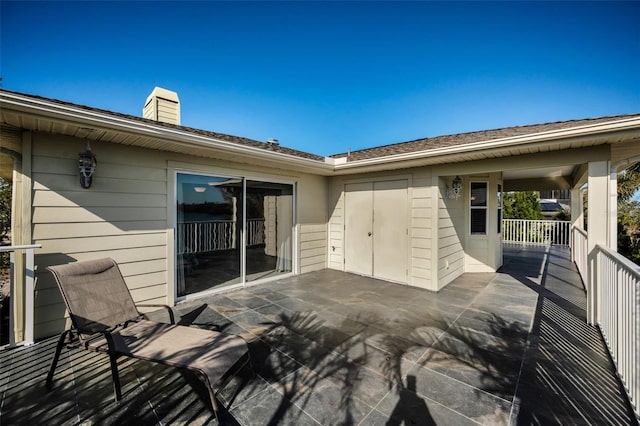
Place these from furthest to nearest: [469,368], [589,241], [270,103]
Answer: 1. [270,103]
2. [589,241]
3. [469,368]

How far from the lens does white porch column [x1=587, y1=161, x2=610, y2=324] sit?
135 inches

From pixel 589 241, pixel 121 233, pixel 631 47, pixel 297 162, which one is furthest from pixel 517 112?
pixel 121 233

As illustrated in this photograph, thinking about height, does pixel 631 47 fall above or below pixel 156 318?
above

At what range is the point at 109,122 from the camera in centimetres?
300

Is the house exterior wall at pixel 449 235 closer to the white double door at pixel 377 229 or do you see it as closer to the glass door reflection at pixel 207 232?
the white double door at pixel 377 229

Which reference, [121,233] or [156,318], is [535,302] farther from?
[121,233]

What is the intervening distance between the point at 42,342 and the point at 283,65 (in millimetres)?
8717

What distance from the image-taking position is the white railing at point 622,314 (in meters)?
1.99

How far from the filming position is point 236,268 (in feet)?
17.4

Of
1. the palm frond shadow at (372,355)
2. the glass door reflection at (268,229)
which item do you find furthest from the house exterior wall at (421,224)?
the glass door reflection at (268,229)

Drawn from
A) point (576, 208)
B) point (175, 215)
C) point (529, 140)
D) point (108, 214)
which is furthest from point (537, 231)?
point (108, 214)

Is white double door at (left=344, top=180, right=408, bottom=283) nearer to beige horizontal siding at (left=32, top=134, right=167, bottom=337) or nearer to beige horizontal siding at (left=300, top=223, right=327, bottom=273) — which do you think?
beige horizontal siding at (left=300, top=223, right=327, bottom=273)

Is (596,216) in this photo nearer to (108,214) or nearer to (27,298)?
(108,214)

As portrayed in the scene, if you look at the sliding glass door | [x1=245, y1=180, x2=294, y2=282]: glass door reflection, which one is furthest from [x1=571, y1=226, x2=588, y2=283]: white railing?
the sliding glass door
